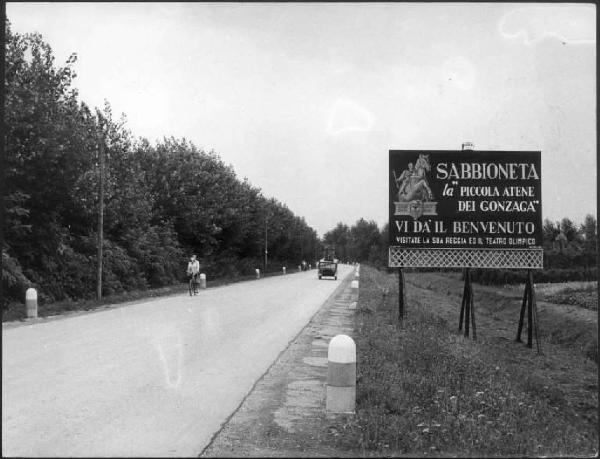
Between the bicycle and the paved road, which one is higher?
the bicycle

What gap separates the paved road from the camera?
5070mm

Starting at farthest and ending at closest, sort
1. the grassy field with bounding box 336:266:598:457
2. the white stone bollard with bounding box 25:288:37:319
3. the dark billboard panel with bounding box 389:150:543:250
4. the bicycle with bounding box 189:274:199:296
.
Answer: the bicycle with bounding box 189:274:199:296
the white stone bollard with bounding box 25:288:37:319
the dark billboard panel with bounding box 389:150:543:250
the grassy field with bounding box 336:266:598:457

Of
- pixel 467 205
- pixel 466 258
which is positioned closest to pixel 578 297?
pixel 466 258

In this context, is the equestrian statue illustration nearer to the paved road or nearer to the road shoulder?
the paved road

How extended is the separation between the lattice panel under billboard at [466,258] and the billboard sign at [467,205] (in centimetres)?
2

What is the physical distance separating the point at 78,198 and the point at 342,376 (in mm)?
17207

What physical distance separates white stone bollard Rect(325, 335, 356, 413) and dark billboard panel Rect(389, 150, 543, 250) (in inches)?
299

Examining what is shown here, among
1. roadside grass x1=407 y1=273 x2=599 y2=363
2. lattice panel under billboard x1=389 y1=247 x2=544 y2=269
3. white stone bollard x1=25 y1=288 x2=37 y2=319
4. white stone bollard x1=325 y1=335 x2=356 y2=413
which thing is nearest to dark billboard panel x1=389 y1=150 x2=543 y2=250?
lattice panel under billboard x1=389 y1=247 x2=544 y2=269

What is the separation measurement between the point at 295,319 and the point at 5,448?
10763 mm

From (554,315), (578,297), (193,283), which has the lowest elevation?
(554,315)

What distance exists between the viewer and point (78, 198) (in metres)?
20.7

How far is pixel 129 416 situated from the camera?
5703mm

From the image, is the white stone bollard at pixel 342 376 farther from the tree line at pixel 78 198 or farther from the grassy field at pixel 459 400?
the tree line at pixel 78 198

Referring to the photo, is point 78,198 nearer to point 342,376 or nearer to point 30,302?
point 30,302
